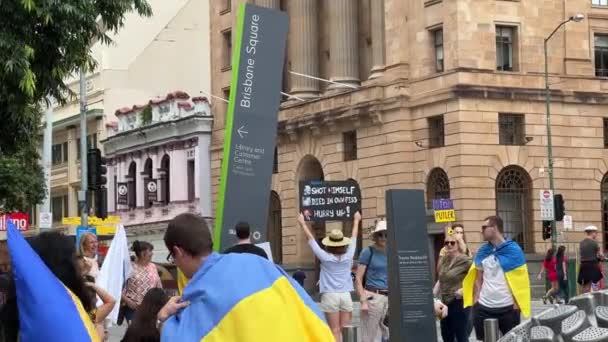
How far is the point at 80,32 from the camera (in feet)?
54.7

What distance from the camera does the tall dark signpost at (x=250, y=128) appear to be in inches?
555

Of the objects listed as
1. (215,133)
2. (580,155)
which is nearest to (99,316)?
(580,155)

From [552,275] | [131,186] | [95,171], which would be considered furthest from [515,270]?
[131,186]

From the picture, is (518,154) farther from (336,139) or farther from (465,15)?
(336,139)

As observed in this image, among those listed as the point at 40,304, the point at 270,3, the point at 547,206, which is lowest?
the point at 40,304

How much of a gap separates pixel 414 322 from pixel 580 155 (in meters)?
36.7

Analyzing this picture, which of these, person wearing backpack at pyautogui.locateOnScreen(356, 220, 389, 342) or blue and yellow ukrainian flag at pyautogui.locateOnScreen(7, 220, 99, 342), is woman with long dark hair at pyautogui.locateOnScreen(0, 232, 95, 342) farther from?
person wearing backpack at pyautogui.locateOnScreen(356, 220, 389, 342)

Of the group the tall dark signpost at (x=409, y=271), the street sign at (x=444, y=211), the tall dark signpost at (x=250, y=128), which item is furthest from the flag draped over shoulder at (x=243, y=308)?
the street sign at (x=444, y=211)

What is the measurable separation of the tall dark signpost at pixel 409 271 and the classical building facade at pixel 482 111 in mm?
33252

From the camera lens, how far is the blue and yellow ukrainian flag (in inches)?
222

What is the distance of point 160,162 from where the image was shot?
6731 cm

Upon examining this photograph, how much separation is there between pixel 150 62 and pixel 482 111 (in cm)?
2783

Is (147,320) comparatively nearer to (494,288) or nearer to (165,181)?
(494,288)

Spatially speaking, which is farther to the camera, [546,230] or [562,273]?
[546,230]
